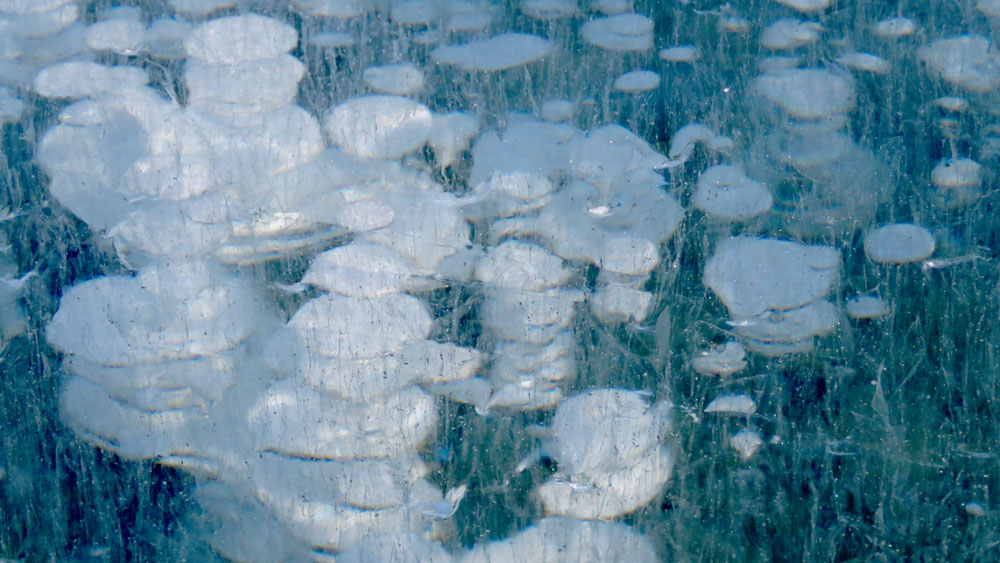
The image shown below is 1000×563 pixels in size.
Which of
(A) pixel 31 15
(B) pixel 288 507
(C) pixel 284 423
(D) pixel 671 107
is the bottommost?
(B) pixel 288 507

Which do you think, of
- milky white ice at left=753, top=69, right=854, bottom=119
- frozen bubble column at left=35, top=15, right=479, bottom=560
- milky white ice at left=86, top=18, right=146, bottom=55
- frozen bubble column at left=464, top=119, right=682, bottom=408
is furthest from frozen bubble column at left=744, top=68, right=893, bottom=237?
milky white ice at left=86, top=18, right=146, bottom=55

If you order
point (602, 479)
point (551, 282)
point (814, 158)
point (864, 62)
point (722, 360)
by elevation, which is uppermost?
point (864, 62)

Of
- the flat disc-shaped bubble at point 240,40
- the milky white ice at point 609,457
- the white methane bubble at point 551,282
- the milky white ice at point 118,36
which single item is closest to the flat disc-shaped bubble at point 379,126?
the white methane bubble at point 551,282

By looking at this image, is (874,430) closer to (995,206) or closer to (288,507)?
(995,206)

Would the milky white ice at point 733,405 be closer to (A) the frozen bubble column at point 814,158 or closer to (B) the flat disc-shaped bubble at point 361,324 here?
(A) the frozen bubble column at point 814,158

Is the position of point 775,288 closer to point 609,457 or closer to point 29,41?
point 609,457

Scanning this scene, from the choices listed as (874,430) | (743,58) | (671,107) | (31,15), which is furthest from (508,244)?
(31,15)

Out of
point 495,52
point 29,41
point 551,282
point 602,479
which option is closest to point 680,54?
point 495,52
